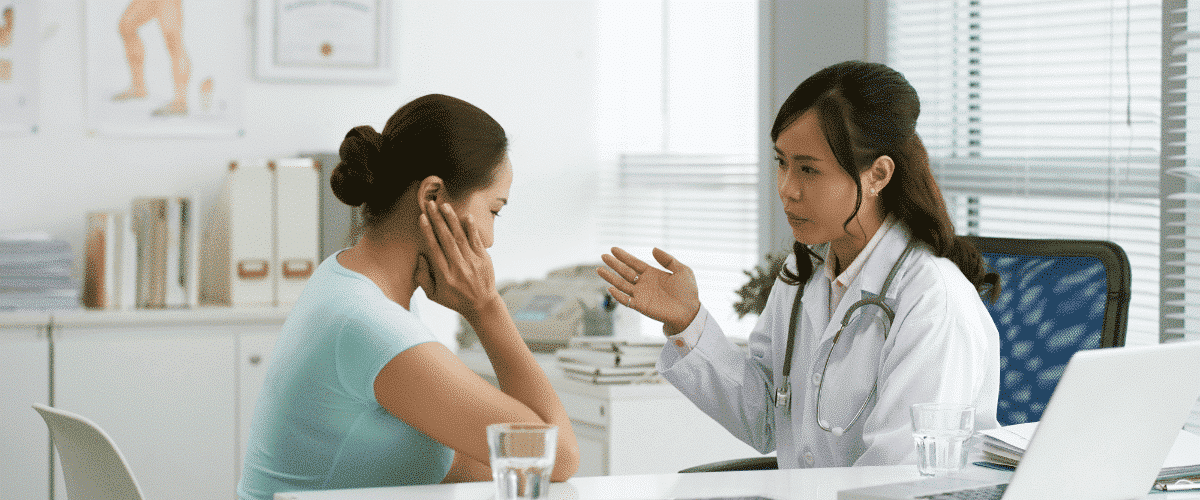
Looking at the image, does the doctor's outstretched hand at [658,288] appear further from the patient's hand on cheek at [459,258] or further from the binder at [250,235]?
the binder at [250,235]

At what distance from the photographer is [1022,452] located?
53.4 inches

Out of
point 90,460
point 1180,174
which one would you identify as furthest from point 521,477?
point 1180,174

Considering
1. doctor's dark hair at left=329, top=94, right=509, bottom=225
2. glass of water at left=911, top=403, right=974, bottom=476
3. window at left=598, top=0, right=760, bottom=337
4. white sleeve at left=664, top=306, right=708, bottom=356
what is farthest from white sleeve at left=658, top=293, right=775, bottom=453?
window at left=598, top=0, right=760, bottom=337

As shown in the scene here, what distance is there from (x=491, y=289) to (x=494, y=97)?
277cm

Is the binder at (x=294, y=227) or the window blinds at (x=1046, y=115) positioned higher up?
the window blinds at (x=1046, y=115)

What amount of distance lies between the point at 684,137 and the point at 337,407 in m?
2.91

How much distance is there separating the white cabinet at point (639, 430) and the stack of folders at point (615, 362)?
0.08 ft

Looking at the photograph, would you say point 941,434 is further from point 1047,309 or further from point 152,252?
point 152,252

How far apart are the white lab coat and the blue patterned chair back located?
182 millimetres

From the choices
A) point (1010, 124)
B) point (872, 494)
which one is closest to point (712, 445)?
point (1010, 124)

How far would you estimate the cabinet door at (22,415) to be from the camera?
3.23 meters

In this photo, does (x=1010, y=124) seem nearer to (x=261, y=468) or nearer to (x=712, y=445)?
(x=712, y=445)

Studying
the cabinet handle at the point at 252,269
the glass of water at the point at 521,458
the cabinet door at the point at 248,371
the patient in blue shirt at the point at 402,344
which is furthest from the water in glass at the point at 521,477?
the cabinet handle at the point at 252,269

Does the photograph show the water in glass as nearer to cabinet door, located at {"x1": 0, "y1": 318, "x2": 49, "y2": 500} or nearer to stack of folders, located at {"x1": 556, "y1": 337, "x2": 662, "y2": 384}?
stack of folders, located at {"x1": 556, "y1": 337, "x2": 662, "y2": 384}
